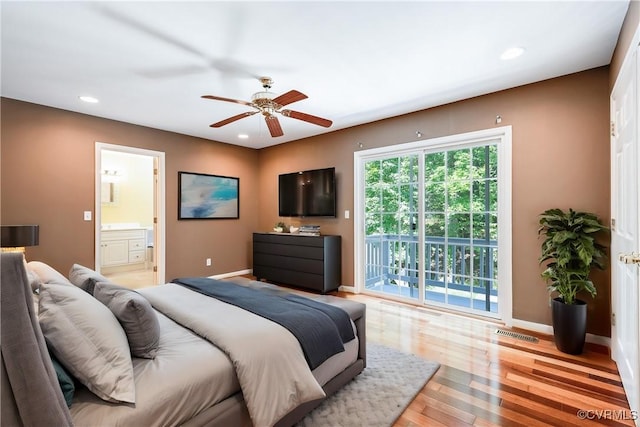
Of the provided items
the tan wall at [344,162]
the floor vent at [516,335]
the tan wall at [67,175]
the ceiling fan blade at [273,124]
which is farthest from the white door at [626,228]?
the tan wall at [67,175]

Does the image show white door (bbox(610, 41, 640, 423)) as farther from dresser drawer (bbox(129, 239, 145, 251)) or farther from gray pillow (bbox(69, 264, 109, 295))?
dresser drawer (bbox(129, 239, 145, 251))

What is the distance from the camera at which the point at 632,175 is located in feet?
5.84

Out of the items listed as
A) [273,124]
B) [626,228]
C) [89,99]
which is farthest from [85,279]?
[626,228]

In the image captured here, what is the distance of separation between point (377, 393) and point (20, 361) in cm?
183

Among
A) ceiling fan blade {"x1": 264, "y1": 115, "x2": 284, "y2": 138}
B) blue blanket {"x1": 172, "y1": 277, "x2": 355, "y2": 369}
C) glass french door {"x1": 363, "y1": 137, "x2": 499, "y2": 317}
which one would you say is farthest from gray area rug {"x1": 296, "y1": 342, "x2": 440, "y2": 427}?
ceiling fan blade {"x1": 264, "y1": 115, "x2": 284, "y2": 138}

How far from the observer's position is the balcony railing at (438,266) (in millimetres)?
3393

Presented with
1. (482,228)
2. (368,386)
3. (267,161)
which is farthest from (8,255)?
(267,161)

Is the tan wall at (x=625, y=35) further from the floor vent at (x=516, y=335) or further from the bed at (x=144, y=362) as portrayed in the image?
the bed at (x=144, y=362)

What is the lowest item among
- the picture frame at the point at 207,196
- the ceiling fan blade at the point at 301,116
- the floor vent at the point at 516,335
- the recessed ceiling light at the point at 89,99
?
the floor vent at the point at 516,335

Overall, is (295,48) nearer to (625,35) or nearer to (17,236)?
(625,35)

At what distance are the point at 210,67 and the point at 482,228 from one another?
128 inches

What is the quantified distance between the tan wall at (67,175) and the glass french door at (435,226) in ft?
9.46

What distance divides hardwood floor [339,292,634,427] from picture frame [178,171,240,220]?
3.40 m

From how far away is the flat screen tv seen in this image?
4.68m
